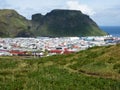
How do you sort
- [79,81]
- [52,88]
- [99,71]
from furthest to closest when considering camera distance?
[99,71], [79,81], [52,88]

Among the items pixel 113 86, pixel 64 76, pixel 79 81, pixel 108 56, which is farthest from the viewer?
pixel 108 56

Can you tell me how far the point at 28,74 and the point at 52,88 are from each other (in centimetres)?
472

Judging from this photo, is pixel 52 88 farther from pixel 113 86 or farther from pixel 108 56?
pixel 108 56

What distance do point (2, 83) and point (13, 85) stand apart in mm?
899

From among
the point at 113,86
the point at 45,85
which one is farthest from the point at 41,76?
the point at 113,86

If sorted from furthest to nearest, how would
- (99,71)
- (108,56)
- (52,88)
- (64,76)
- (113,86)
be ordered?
(108,56) → (99,71) → (64,76) → (113,86) → (52,88)

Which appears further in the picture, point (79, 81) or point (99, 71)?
point (99, 71)

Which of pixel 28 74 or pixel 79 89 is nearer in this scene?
pixel 79 89

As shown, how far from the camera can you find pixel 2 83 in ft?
58.3

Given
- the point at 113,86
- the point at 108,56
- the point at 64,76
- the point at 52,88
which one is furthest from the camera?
the point at 108,56

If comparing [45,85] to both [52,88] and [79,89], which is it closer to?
[52,88]

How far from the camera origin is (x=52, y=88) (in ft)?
56.1

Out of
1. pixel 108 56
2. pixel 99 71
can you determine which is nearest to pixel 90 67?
pixel 99 71

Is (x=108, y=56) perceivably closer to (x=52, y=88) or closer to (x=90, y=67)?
(x=90, y=67)
